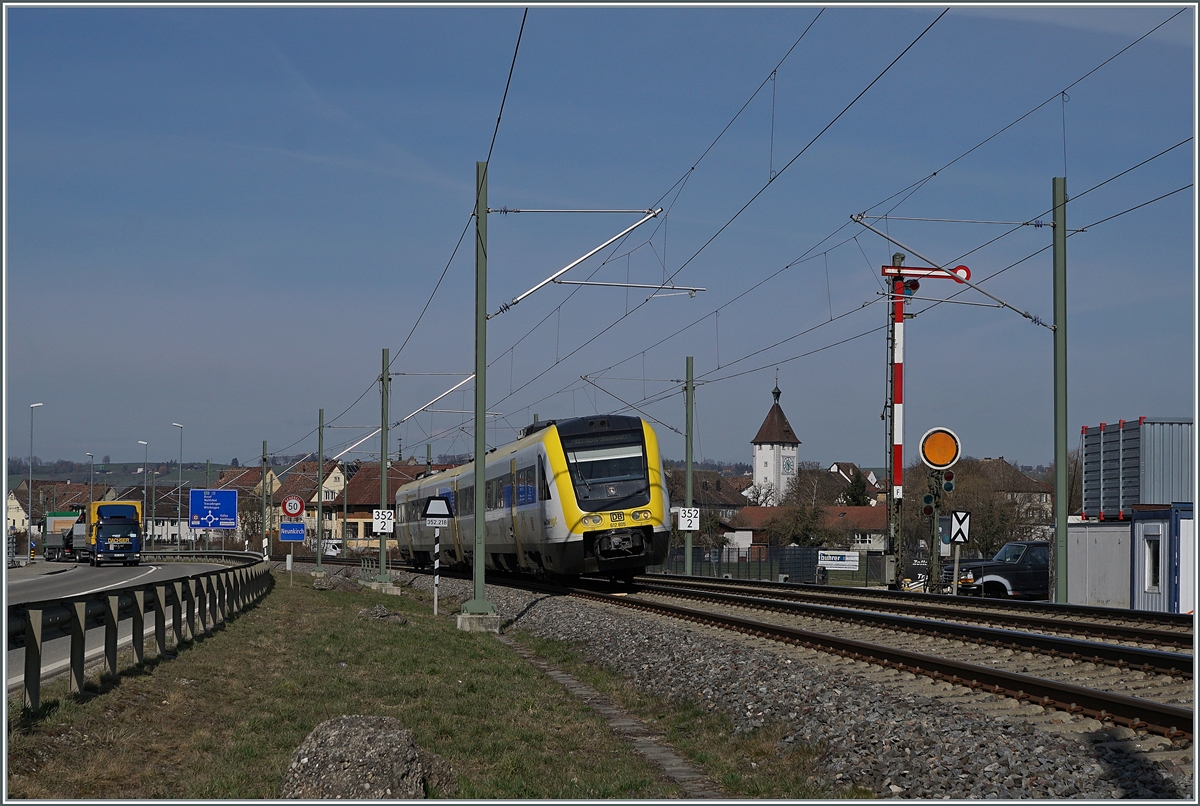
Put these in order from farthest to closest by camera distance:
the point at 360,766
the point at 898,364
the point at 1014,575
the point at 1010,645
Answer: the point at 898,364
the point at 1014,575
the point at 1010,645
the point at 360,766

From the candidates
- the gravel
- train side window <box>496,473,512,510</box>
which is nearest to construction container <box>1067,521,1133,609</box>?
train side window <box>496,473,512,510</box>

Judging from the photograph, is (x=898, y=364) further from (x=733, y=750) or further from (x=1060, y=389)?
(x=733, y=750)

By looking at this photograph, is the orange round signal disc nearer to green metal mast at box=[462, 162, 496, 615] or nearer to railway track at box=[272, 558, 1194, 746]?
railway track at box=[272, 558, 1194, 746]

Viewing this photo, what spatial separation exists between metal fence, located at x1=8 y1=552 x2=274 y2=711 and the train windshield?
24.8ft

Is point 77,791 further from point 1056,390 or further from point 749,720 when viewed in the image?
point 1056,390

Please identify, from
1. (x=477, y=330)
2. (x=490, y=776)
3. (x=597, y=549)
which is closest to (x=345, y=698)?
(x=490, y=776)

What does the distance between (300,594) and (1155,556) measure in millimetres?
20274

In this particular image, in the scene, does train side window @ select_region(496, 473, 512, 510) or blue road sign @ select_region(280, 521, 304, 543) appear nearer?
train side window @ select_region(496, 473, 512, 510)

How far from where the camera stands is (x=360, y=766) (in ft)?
24.6

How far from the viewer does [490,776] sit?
891 cm

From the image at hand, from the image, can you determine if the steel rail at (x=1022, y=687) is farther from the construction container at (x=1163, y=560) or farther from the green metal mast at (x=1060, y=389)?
the construction container at (x=1163, y=560)

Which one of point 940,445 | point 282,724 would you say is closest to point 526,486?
point 940,445

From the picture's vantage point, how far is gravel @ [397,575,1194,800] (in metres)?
7.77

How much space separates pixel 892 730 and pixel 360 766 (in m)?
4.17
